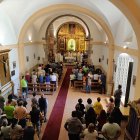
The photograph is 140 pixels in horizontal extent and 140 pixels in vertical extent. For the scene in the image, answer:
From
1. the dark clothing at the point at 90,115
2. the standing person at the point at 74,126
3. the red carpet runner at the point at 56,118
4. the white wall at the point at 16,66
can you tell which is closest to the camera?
the standing person at the point at 74,126

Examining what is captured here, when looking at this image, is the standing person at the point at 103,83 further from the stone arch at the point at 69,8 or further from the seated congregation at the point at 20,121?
the seated congregation at the point at 20,121

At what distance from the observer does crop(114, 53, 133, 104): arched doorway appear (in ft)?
32.2

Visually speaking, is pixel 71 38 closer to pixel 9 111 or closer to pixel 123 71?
pixel 123 71

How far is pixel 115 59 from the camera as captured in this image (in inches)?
459

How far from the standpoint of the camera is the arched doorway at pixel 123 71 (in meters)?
9.82

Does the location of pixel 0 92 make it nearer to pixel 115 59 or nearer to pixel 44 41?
pixel 115 59

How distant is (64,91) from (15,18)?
5673 mm

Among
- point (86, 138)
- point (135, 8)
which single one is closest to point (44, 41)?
point (135, 8)

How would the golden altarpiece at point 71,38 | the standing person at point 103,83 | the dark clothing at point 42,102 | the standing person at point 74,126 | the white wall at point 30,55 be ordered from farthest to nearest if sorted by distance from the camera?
the golden altarpiece at point 71,38
the white wall at point 30,55
the standing person at point 103,83
the dark clothing at point 42,102
the standing person at point 74,126

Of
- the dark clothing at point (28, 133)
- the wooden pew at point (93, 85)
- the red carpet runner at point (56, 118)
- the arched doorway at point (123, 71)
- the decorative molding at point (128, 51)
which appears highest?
the decorative molding at point (128, 51)

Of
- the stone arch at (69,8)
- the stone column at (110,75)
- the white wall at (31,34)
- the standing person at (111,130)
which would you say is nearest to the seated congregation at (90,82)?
the stone column at (110,75)

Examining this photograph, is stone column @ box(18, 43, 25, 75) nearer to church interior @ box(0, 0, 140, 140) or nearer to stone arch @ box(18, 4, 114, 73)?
church interior @ box(0, 0, 140, 140)

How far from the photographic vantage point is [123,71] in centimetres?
1036

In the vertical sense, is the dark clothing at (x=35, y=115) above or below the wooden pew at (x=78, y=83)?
above
